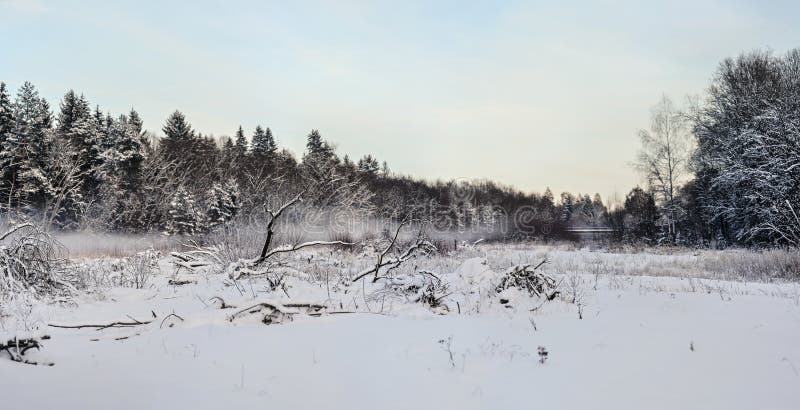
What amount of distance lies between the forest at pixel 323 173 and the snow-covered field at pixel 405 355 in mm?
6175

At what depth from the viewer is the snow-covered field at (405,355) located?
2.74 m

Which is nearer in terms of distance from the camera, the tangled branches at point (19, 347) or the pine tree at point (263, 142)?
the tangled branches at point (19, 347)

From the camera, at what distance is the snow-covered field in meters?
2.74

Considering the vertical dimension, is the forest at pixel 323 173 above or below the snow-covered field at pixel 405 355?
above

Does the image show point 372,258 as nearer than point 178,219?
Yes

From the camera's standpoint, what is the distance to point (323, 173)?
38000mm

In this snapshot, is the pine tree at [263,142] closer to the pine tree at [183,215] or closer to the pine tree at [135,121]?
the pine tree at [135,121]

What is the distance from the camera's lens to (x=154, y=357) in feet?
11.1

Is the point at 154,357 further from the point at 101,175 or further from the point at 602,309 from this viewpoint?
the point at 101,175

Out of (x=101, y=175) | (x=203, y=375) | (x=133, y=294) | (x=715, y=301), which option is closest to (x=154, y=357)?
(x=203, y=375)

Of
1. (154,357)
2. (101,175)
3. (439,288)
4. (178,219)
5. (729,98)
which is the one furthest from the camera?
(178,219)

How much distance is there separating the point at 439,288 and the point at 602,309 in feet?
6.83

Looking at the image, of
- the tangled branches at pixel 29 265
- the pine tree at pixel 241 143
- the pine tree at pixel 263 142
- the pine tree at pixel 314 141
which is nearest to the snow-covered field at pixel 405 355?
the tangled branches at pixel 29 265

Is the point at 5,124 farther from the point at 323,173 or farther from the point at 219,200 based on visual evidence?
the point at 323,173
